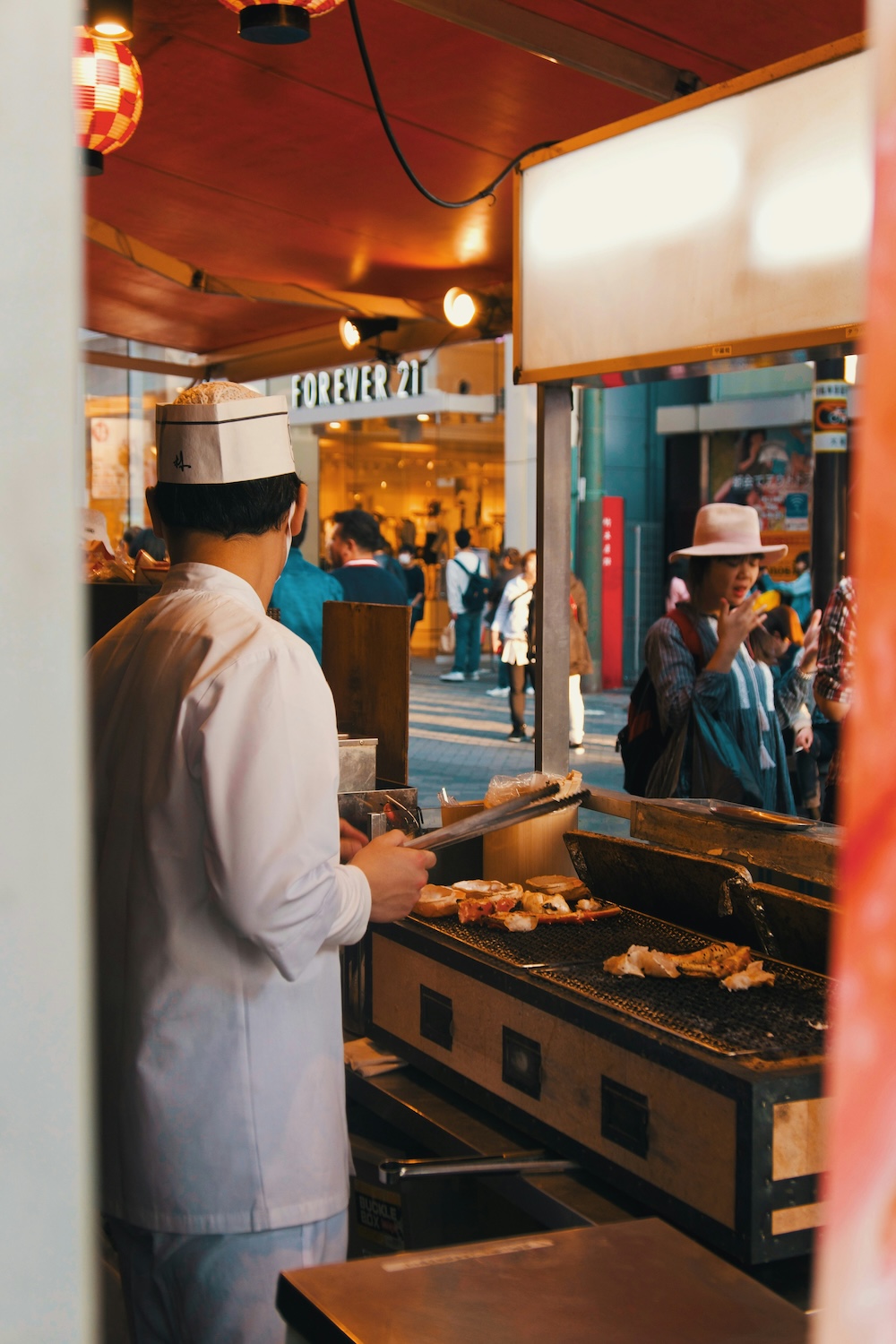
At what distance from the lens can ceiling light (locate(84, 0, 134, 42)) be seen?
3869 mm

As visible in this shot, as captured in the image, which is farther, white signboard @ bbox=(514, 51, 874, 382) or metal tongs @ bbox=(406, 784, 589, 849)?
metal tongs @ bbox=(406, 784, 589, 849)

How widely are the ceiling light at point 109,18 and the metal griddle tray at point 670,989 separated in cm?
291

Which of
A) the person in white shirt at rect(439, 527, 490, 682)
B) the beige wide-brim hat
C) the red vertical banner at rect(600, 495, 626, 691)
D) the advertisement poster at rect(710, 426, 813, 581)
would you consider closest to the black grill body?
the beige wide-brim hat

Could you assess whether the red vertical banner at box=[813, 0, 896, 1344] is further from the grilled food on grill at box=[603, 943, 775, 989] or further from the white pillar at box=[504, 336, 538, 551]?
the white pillar at box=[504, 336, 538, 551]

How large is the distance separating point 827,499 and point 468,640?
804cm

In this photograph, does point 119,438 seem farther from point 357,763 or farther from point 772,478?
point 357,763

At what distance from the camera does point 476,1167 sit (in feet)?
6.94

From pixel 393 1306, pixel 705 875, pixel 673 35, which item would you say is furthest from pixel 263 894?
pixel 673 35

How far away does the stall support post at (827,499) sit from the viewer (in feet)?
31.9

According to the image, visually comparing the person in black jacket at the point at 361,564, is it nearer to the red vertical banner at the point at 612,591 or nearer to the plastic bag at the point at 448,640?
the red vertical banner at the point at 612,591

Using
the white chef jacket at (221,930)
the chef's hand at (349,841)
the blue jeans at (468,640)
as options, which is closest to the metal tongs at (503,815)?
the chef's hand at (349,841)

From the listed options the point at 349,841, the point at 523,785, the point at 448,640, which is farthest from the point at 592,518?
the point at 349,841

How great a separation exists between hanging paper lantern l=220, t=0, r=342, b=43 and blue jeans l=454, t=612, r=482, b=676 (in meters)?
14.1

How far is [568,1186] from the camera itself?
83.8 inches
